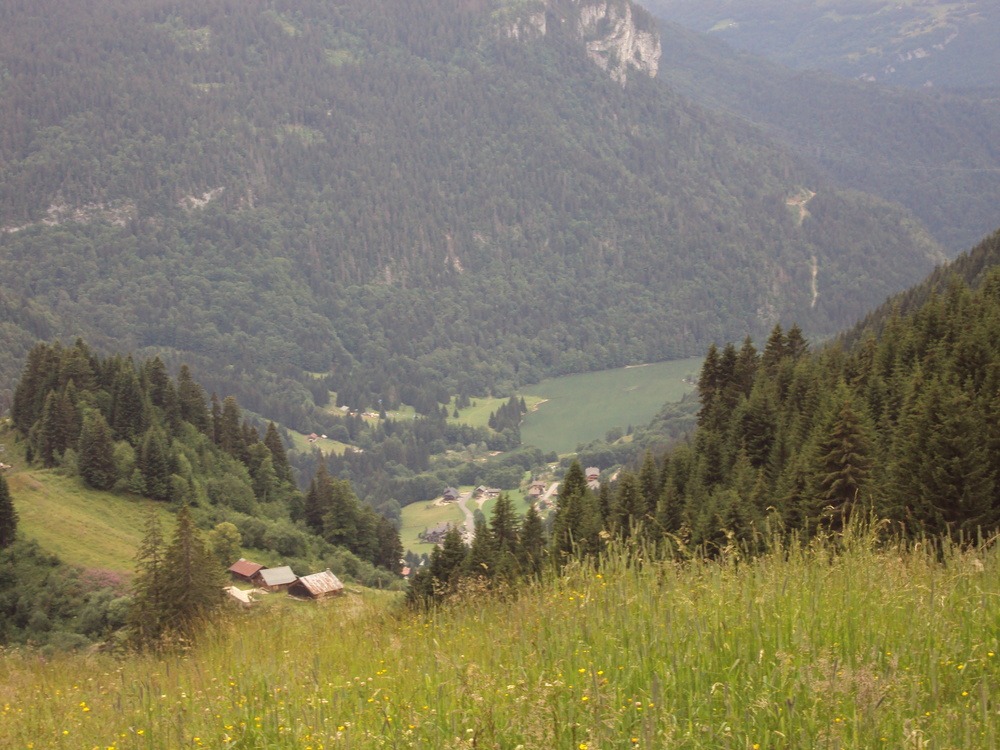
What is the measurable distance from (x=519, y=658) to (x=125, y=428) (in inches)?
2864

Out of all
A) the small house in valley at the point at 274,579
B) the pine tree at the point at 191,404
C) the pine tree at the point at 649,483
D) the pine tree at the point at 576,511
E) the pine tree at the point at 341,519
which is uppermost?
the pine tree at the point at 576,511

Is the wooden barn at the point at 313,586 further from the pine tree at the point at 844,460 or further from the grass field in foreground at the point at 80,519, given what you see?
the pine tree at the point at 844,460

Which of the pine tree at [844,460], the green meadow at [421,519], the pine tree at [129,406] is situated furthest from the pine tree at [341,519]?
the pine tree at [844,460]

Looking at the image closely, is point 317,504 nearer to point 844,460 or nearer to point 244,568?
point 244,568

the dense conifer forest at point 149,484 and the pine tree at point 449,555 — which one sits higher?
the pine tree at point 449,555

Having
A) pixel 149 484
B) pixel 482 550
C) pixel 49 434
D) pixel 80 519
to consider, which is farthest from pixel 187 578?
pixel 49 434

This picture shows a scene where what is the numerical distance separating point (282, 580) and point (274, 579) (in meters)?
0.50

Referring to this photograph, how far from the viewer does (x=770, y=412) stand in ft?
171

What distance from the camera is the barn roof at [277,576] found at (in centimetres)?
5700

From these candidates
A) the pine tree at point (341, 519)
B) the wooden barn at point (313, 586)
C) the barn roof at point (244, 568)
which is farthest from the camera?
the pine tree at point (341, 519)

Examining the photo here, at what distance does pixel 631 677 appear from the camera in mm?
6570

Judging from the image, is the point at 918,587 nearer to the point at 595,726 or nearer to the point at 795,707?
the point at 795,707

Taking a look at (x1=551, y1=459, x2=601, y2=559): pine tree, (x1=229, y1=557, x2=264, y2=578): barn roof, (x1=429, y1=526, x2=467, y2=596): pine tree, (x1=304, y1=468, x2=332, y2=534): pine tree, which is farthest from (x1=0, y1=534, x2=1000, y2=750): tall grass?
(x1=304, y1=468, x2=332, y2=534): pine tree

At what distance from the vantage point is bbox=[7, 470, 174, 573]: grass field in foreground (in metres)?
52.6
